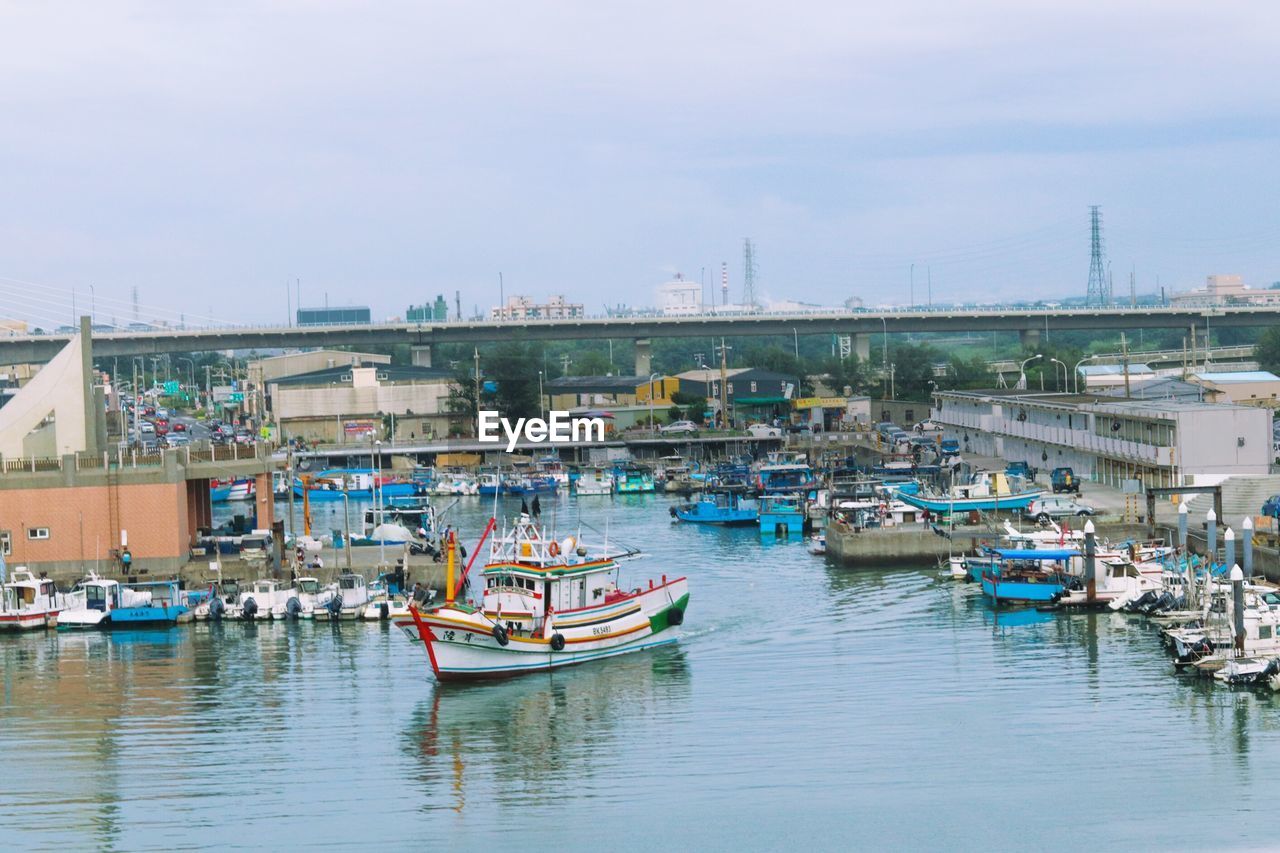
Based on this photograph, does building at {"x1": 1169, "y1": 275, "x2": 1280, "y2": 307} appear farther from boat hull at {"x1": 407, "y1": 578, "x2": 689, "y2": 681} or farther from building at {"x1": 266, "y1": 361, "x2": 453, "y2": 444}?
boat hull at {"x1": 407, "y1": 578, "x2": 689, "y2": 681}

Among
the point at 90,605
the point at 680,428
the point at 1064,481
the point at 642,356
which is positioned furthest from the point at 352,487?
the point at 642,356

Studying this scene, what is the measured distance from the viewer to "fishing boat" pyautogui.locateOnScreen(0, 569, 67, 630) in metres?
26.4

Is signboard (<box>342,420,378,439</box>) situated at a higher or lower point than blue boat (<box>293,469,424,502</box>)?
higher

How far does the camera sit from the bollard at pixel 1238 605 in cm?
2033

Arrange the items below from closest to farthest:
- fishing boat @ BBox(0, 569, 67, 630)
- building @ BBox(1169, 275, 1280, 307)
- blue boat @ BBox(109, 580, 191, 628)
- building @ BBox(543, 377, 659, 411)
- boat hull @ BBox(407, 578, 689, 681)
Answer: boat hull @ BBox(407, 578, 689, 681), fishing boat @ BBox(0, 569, 67, 630), blue boat @ BBox(109, 580, 191, 628), building @ BBox(543, 377, 659, 411), building @ BBox(1169, 275, 1280, 307)

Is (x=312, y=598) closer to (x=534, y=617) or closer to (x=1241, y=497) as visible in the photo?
(x=534, y=617)

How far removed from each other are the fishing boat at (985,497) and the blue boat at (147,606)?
1509 cm

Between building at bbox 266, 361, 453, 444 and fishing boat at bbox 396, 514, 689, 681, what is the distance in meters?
37.4

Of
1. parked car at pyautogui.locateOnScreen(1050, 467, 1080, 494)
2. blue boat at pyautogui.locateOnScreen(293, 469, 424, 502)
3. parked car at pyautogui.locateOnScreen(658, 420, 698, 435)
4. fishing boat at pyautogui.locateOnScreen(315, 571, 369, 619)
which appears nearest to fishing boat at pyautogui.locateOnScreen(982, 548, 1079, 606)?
parked car at pyautogui.locateOnScreen(1050, 467, 1080, 494)

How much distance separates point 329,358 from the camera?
77.8 metres

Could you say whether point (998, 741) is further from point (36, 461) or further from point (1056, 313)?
point (1056, 313)

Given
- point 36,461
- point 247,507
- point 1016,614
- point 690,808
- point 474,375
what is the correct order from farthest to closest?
point 474,375 → point 247,507 → point 36,461 → point 1016,614 → point 690,808

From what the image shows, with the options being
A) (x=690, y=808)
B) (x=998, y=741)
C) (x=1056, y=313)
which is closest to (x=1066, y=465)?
(x=998, y=741)

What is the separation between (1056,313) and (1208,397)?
30493 millimetres
